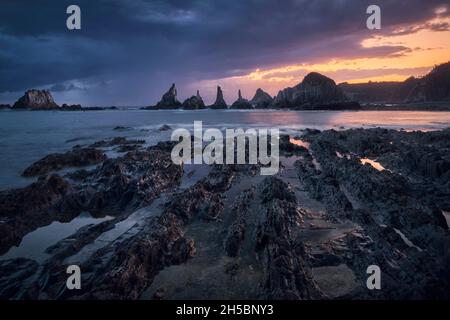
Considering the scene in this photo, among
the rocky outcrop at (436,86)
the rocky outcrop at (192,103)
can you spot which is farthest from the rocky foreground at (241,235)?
the rocky outcrop at (436,86)

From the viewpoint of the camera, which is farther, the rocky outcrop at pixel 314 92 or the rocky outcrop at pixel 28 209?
the rocky outcrop at pixel 314 92

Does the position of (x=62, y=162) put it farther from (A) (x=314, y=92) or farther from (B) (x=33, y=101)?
(B) (x=33, y=101)

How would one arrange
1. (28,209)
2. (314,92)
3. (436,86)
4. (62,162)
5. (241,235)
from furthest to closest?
(436,86)
(314,92)
(62,162)
(28,209)
(241,235)

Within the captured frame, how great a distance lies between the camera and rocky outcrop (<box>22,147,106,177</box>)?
18.7m

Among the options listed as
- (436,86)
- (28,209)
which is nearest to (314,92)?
(436,86)

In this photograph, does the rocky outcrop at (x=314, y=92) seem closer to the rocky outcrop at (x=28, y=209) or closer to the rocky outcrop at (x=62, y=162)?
the rocky outcrop at (x=62, y=162)

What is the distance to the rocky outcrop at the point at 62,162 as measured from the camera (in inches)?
738

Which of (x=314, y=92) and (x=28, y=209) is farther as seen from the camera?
(x=314, y=92)

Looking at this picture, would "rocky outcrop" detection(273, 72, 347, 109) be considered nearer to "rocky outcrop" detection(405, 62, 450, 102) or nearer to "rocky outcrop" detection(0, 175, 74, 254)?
"rocky outcrop" detection(405, 62, 450, 102)

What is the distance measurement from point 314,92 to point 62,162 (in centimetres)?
16288

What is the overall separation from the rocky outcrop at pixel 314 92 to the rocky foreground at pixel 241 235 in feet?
509

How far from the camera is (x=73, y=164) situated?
20750 millimetres

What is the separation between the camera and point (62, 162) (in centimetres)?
2050
